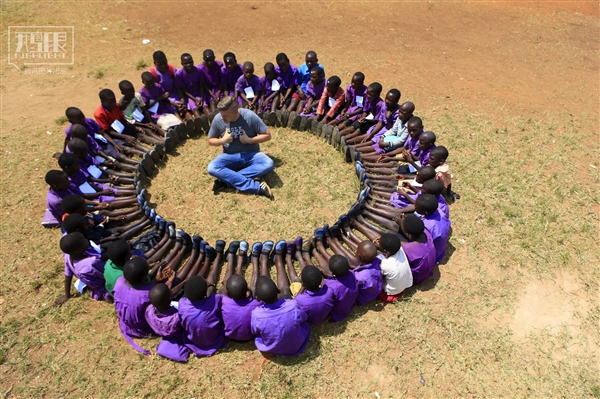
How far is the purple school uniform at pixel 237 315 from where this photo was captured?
4516 mm

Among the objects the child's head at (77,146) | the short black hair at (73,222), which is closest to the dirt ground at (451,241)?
the short black hair at (73,222)

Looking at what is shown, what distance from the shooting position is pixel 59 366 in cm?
448

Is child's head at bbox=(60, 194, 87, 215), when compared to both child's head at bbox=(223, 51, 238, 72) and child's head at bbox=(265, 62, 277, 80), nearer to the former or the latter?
child's head at bbox=(223, 51, 238, 72)

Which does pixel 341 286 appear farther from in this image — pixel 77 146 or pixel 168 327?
pixel 77 146

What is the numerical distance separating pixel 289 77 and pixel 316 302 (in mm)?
5911

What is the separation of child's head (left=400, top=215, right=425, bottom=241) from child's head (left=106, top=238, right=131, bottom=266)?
369 cm

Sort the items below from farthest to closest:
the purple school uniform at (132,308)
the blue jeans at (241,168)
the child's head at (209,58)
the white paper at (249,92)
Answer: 1. the white paper at (249,92)
2. the child's head at (209,58)
3. the blue jeans at (241,168)
4. the purple school uniform at (132,308)

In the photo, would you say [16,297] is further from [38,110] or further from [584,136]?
[584,136]

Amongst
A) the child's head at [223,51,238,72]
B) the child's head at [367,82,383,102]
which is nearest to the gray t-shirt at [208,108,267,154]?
the child's head at [223,51,238,72]

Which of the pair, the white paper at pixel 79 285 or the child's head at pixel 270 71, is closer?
the white paper at pixel 79 285

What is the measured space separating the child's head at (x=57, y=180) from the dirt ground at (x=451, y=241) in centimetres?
85

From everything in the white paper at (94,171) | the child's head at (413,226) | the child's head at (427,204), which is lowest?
the white paper at (94,171)

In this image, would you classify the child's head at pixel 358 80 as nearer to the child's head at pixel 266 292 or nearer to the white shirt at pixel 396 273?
the white shirt at pixel 396 273

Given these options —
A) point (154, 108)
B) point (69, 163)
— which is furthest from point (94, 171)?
point (154, 108)
